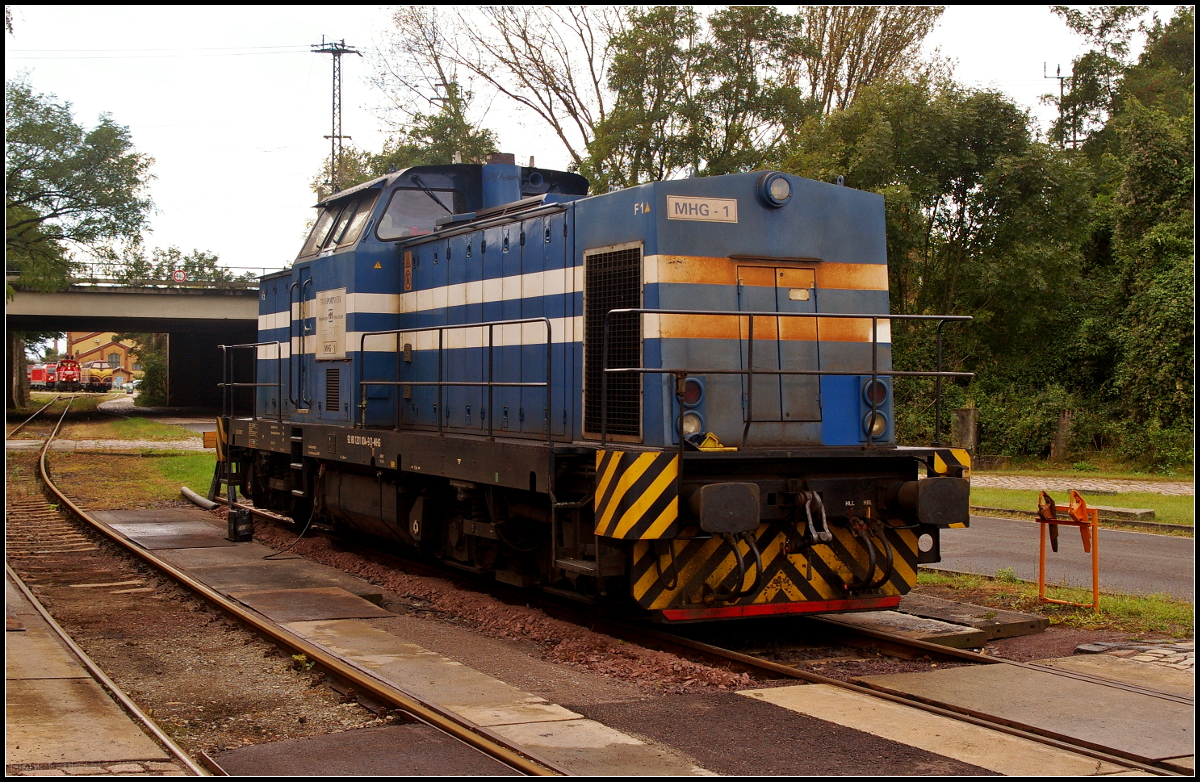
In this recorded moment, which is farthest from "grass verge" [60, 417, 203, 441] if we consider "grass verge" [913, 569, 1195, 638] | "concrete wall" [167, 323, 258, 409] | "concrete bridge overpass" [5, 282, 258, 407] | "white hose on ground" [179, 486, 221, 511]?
"grass verge" [913, 569, 1195, 638]

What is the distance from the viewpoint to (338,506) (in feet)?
34.0

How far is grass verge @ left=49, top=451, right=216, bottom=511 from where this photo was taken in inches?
613

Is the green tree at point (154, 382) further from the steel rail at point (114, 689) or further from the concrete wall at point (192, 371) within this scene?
the steel rail at point (114, 689)

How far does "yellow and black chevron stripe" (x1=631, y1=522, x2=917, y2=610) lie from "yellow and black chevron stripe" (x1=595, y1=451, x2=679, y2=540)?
0.27 m

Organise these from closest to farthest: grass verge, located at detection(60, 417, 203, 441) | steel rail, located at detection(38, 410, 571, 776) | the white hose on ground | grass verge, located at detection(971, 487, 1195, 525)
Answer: steel rail, located at detection(38, 410, 571, 776) < grass verge, located at detection(971, 487, 1195, 525) < the white hose on ground < grass verge, located at detection(60, 417, 203, 441)

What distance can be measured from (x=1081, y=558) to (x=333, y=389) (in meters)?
7.53

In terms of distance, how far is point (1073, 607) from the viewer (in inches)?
303

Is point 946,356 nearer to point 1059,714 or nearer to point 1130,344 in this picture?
point 1130,344

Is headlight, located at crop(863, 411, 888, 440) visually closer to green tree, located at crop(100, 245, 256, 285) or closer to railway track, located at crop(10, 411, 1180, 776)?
railway track, located at crop(10, 411, 1180, 776)

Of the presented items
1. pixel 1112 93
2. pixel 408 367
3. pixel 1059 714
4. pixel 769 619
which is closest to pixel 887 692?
pixel 1059 714

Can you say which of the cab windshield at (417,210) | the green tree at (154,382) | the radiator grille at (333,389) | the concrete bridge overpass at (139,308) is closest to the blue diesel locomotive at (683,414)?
the cab windshield at (417,210)

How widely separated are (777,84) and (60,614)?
2070 cm

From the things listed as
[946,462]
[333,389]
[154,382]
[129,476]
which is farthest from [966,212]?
[154,382]

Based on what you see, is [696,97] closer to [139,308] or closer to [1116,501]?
[1116,501]
